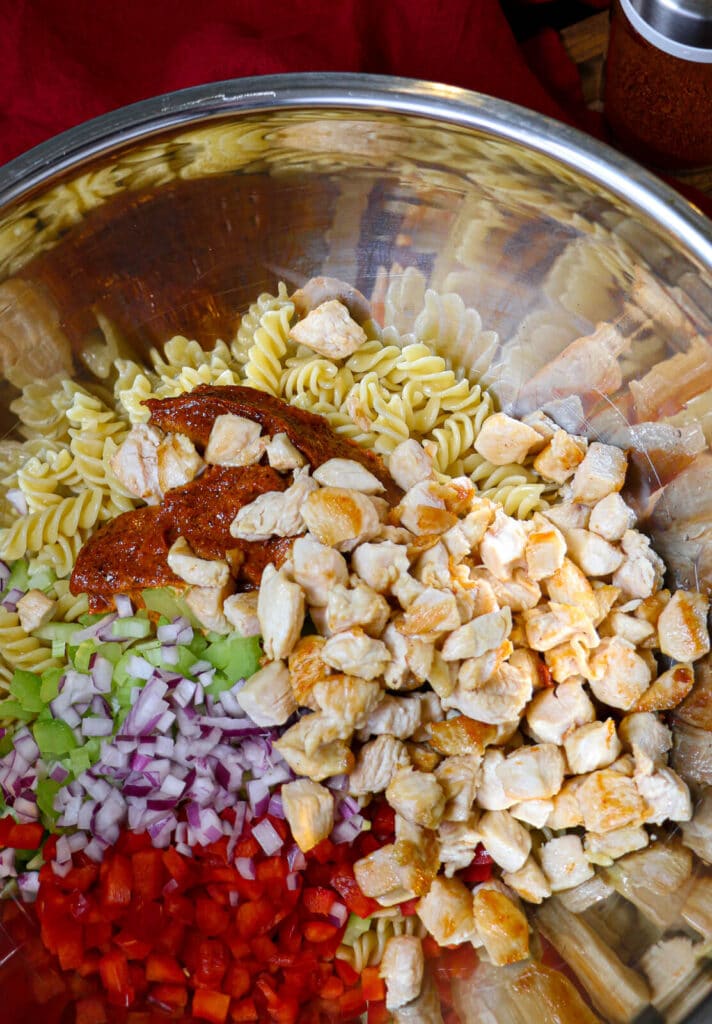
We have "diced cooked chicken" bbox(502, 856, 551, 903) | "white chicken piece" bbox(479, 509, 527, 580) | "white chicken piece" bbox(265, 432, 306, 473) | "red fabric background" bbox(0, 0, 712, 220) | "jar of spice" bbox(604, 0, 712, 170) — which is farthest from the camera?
"red fabric background" bbox(0, 0, 712, 220)

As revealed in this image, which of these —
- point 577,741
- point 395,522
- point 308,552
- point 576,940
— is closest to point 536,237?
point 395,522

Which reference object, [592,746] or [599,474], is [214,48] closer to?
[599,474]

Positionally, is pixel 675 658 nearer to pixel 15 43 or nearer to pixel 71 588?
pixel 71 588

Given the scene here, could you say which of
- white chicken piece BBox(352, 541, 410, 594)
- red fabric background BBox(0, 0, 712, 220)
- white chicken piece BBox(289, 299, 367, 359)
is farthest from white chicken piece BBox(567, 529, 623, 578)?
red fabric background BBox(0, 0, 712, 220)

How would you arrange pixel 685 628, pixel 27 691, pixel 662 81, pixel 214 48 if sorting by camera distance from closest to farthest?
1. pixel 685 628
2. pixel 27 691
3. pixel 662 81
4. pixel 214 48

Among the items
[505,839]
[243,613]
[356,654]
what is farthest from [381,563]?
[505,839]

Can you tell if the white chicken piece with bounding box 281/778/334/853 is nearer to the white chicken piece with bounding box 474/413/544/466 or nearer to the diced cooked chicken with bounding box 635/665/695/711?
the diced cooked chicken with bounding box 635/665/695/711
